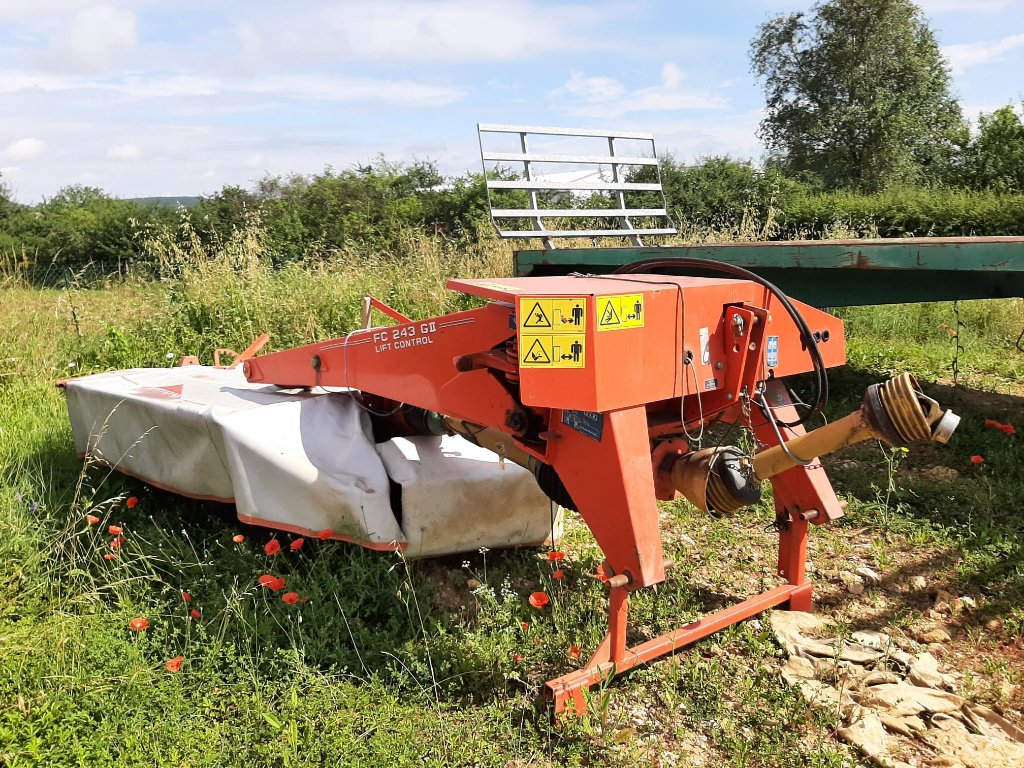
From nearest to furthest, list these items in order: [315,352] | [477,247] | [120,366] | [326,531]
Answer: [326,531] < [315,352] < [120,366] < [477,247]

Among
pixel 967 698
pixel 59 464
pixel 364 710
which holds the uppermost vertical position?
pixel 59 464

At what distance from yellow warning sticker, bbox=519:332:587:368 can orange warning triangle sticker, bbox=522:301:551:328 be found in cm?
2

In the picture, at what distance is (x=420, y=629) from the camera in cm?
270

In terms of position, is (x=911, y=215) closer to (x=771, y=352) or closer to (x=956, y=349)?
(x=956, y=349)

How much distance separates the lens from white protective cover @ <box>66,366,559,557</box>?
9.00 feet

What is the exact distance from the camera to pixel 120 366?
5.61m

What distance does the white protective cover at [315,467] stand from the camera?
2.74m

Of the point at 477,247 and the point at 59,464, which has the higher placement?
the point at 477,247

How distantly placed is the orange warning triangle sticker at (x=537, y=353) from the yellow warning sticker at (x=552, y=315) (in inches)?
1.4

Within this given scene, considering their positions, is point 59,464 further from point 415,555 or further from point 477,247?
point 477,247

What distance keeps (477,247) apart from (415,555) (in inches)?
234

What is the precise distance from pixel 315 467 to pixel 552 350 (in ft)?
3.77

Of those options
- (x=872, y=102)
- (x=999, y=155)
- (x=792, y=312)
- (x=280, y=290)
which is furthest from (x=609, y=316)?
(x=872, y=102)

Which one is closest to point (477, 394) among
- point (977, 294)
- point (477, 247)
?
point (977, 294)
